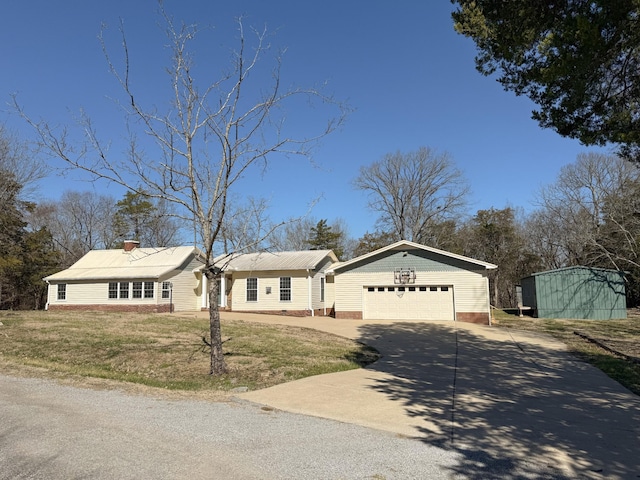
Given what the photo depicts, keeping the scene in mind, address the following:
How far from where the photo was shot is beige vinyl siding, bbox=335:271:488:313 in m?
21.4

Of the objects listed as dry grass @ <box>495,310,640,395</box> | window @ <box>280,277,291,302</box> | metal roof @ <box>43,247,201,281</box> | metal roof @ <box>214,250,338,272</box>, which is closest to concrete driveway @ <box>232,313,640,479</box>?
dry grass @ <box>495,310,640,395</box>

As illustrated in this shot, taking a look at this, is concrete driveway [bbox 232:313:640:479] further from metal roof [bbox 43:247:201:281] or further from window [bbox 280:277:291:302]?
metal roof [bbox 43:247:201:281]

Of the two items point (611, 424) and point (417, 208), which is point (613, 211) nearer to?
point (417, 208)

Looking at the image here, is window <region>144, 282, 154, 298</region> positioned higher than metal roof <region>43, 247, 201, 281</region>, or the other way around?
metal roof <region>43, 247, 201, 281</region>

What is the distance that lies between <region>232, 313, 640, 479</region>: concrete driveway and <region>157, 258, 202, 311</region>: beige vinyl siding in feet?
54.4

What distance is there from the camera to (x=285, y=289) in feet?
82.1

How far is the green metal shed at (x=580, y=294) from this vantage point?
2312cm

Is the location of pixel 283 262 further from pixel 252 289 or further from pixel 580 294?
pixel 580 294

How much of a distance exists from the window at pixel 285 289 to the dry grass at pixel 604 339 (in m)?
10.7

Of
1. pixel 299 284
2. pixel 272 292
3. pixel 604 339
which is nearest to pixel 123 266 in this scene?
pixel 272 292

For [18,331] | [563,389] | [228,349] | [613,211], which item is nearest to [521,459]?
[563,389]

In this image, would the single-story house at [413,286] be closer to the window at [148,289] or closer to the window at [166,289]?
the window at [166,289]

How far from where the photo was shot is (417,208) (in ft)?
135

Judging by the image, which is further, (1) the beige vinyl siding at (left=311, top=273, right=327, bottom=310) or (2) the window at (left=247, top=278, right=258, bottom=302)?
(2) the window at (left=247, top=278, right=258, bottom=302)
